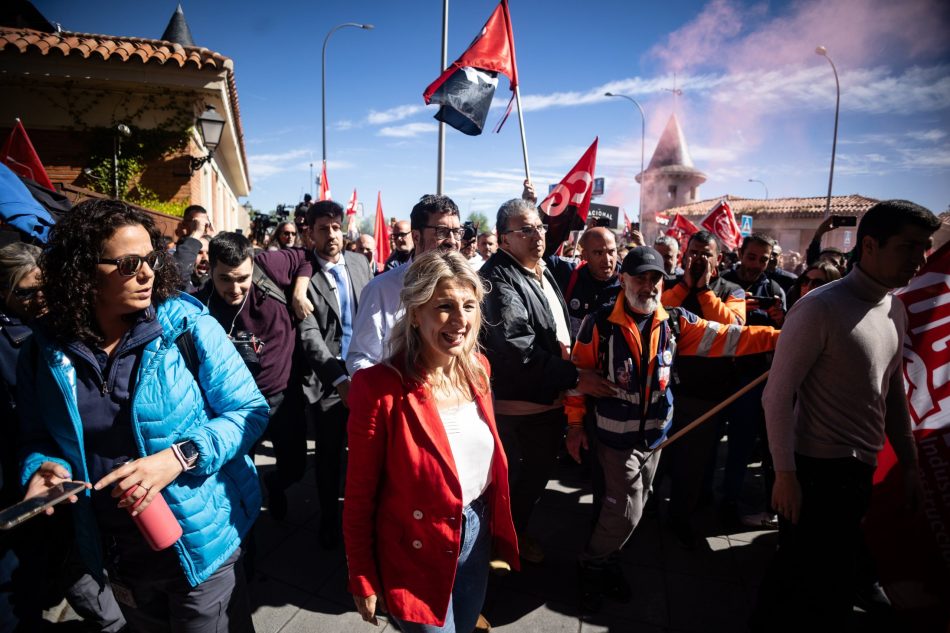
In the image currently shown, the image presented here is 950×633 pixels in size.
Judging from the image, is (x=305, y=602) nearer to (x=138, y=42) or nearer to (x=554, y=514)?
(x=554, y=514)

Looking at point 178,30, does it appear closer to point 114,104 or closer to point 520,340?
point 114,104

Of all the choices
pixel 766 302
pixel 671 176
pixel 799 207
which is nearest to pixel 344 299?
pixel 766 302

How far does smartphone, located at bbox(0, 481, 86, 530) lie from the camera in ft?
4.09

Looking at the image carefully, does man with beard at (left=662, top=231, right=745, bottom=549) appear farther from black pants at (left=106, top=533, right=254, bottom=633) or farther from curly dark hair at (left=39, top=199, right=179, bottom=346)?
curly dark hair at (left=39, top=199, right=179, bottom=346)

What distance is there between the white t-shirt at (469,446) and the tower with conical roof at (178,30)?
2521 centimetres

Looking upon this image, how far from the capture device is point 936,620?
230 cm

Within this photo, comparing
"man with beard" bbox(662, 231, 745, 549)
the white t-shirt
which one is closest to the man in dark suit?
the white t-shirt

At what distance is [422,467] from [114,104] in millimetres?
12222

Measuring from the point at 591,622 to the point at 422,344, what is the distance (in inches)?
79.7

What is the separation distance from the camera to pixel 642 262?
2.66m

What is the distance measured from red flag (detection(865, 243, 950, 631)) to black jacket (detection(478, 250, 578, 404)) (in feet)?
5.73

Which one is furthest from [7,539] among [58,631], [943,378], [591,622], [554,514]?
[943,378]

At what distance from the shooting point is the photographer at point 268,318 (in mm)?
3100

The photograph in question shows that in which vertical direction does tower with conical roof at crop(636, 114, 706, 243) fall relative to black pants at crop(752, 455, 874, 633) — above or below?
above
